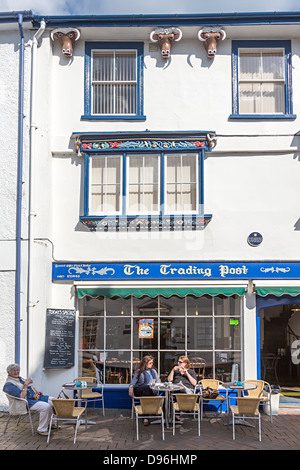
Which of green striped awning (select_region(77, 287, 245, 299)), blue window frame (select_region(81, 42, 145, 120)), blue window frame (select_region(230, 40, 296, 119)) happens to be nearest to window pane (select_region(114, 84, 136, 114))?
blue window frame (select_region(81, 42, 145, 120))

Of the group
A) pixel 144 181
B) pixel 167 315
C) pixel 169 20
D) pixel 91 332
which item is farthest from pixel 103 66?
pixel 91 332

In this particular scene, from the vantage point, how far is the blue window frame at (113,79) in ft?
40.4

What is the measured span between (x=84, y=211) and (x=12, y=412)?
448 cm

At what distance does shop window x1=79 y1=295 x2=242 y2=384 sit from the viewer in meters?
11.7

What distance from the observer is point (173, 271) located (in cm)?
1172

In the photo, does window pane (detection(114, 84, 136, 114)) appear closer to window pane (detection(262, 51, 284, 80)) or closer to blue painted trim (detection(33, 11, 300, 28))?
blue painted trim (detection(33, 11, 300, 28))

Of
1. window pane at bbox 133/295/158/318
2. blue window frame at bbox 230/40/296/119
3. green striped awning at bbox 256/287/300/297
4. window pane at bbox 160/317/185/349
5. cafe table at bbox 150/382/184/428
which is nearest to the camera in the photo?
cafe table at bbox 150/382/184/428

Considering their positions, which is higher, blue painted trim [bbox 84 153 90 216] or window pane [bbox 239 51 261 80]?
window pane [bbox 239 51 261 80]

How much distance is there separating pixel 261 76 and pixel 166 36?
2.36 meters

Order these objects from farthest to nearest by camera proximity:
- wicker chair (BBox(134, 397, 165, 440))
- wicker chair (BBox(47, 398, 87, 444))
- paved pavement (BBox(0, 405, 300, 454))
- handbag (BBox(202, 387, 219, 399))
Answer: handbag (BBox(202, 387, 219, 399)), wicker chair (BBox(134, 397, 165, 440)), wicker chair (BBox(47, 398, 87, 444)), paved pavement (BBox(0, 405, 300, 454))

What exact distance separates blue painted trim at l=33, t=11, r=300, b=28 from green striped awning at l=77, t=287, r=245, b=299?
585cm

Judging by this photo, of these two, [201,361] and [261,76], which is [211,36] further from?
[201,361]

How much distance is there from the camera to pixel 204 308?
11805mm

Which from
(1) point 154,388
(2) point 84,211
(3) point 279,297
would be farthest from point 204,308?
(2) point 84,211
